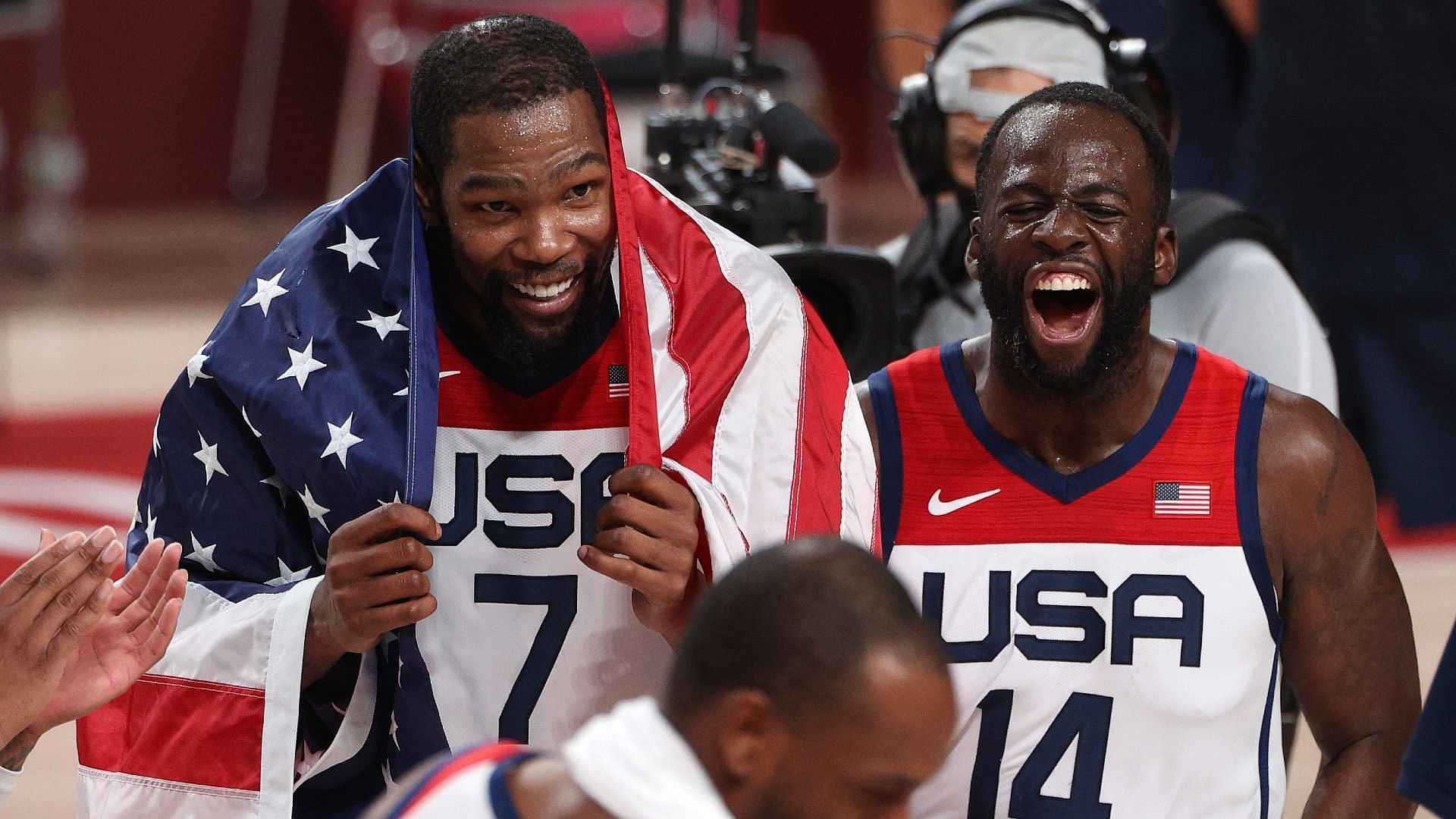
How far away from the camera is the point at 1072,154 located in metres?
2.30

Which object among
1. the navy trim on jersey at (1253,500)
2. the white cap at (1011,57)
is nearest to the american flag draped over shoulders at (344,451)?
the navy trim on jersey at (1253,500)

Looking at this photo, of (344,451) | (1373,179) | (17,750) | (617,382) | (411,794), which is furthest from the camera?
(1373,179)

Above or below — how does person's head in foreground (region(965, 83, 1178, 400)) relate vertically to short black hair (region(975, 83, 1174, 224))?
below

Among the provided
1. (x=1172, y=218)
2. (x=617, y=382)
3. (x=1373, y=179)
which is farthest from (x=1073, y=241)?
(x=1373, y=179)

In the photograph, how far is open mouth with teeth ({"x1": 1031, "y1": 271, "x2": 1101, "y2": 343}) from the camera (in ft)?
7.48

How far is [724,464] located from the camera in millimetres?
2258

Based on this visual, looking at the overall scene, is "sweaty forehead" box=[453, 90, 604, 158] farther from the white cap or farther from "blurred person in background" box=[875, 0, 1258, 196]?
"blurred person in background" box=[875, 0, 1258, 196]

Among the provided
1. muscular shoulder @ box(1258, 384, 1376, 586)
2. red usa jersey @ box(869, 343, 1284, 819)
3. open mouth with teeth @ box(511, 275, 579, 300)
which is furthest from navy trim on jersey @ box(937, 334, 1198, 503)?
open mouth with teeth @ box(511, 275, 579, 300)

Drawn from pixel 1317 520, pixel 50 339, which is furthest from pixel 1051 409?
pixel 50 339

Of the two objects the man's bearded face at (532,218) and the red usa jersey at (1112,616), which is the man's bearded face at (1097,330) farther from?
the man's bearded face at (532,218)

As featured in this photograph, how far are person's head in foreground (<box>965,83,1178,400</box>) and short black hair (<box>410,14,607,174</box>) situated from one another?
0.51 meters

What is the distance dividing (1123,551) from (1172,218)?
0.90m

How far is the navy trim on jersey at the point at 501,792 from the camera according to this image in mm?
1472

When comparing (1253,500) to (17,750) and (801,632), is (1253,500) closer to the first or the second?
(801,632)
